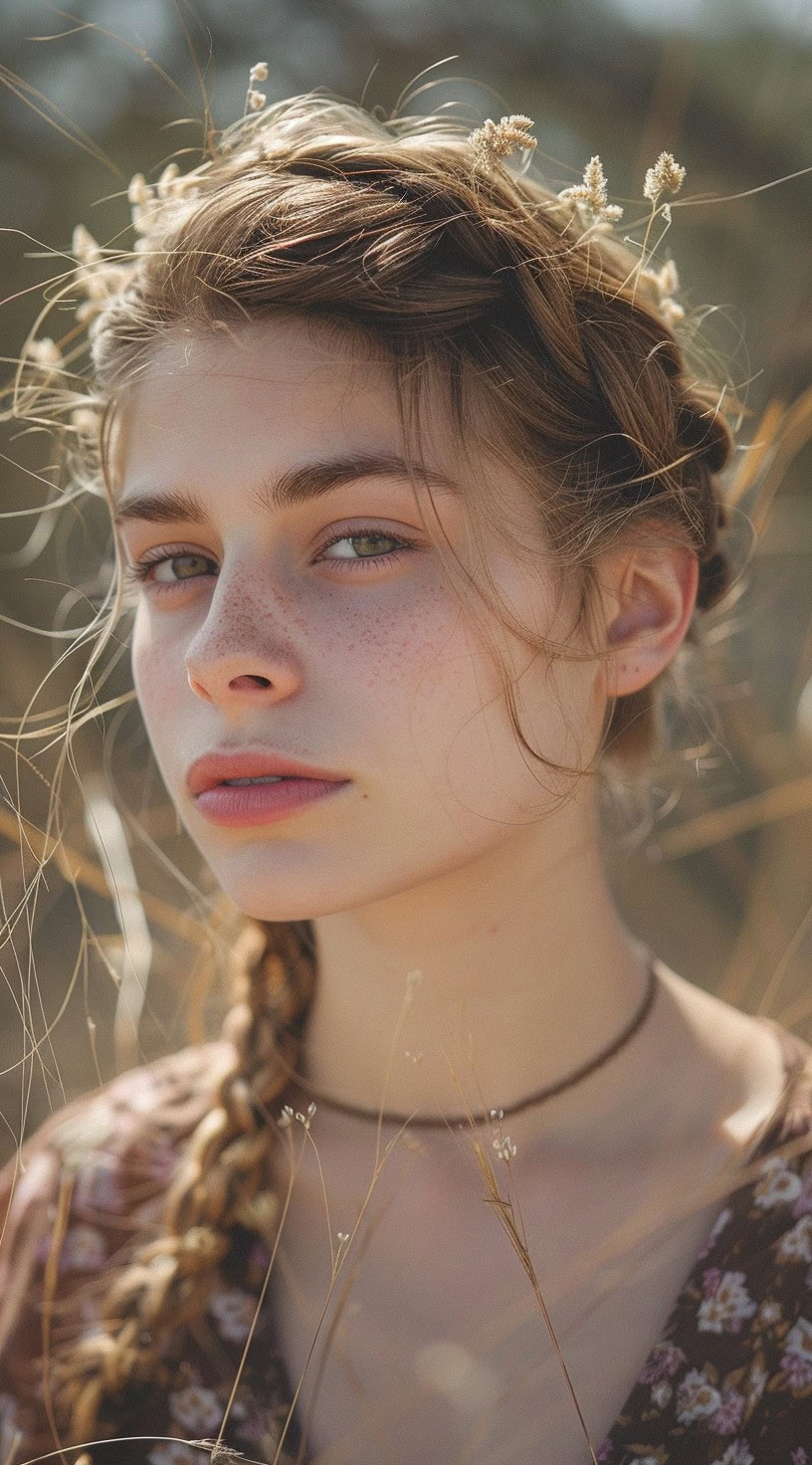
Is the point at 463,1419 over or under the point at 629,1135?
under

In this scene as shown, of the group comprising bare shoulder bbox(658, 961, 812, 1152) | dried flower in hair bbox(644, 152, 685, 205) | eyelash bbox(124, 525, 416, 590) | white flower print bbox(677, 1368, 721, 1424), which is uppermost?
dried flower in hair bbox(644, 152, 685, 205)

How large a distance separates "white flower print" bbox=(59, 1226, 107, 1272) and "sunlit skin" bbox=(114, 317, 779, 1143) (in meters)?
0.45

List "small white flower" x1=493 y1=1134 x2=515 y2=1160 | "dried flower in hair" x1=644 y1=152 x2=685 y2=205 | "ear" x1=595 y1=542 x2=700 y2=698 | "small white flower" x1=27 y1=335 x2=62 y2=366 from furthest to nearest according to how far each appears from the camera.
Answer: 1. "small white flower" x1=27 y1=335 x2=62 y2=366
2. "ear" x1=595 y1=542 x2=700 y2=698
3. "dried flower in hair" x1=644 y1=152 x2=685 y2=205
4. "small white flower" x1=493 y1=1134 x2=515 y2=1160

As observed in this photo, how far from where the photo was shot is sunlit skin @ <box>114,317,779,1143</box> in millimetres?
1094

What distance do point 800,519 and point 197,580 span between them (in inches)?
72.1

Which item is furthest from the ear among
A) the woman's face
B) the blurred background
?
the blurred background

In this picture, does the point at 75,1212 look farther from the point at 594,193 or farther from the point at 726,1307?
the point at 594,193

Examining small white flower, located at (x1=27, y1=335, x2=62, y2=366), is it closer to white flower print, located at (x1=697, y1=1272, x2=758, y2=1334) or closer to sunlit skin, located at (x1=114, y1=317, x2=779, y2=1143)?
sunlit skin, located at (x1=114, y1=317, x2=779, y2=1143)

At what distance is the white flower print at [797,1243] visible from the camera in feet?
3.85

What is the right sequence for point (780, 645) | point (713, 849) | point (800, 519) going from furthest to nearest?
point (713, 849) < point (780, 645) < point (800, 519)

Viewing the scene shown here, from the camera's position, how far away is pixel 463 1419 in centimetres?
118

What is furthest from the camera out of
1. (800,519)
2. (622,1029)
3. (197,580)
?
(800,519)

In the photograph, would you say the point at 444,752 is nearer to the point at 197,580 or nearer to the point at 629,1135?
the point at 197,580

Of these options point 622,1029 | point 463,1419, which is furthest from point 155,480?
point 463,1419
